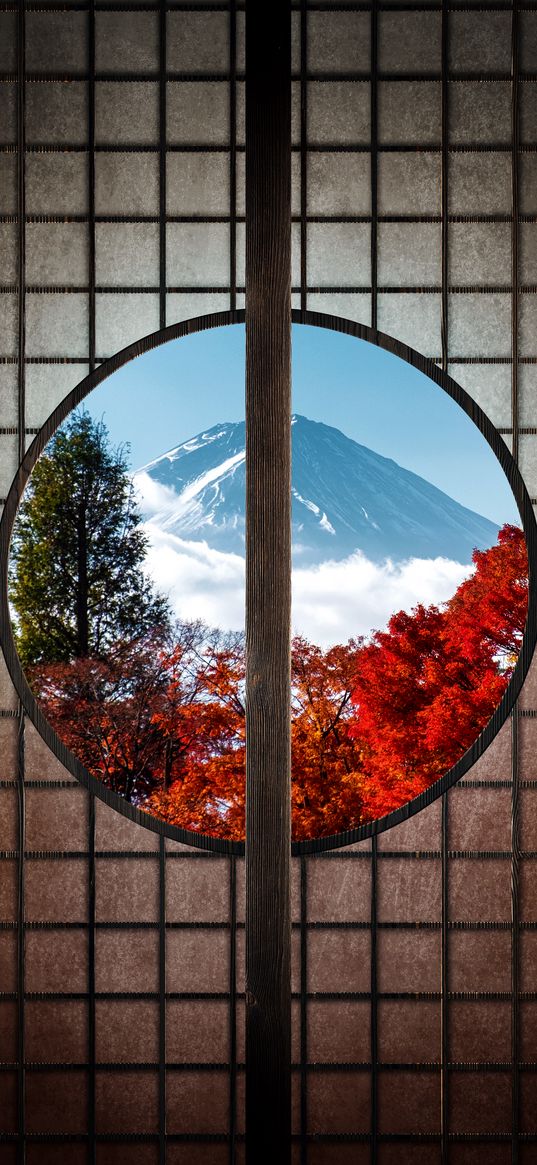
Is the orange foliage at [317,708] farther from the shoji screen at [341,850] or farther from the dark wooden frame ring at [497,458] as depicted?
the shoji screen at [341,850]

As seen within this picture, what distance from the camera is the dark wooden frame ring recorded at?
2338mm

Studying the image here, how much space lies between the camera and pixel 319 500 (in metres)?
2.97

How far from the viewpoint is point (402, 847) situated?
7.70 ft

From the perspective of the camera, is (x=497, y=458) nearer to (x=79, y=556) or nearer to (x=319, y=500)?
(x=319, y=500)

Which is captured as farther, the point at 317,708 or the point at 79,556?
the point at 317,708

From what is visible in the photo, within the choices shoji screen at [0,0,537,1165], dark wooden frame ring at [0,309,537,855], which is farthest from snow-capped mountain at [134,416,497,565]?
shoji screen at [0,0,537,1165]

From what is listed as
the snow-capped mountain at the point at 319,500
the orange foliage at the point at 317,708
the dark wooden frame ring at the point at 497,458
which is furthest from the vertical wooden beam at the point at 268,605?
the snow-capped mountain at the point at 319,500

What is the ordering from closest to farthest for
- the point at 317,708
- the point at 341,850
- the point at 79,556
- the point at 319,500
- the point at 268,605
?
the point at 268,605
the point at 341,850
the point at 79,556
the point at 317,708
the point at 319,500

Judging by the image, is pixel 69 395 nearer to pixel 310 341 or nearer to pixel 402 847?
pixel 310 341

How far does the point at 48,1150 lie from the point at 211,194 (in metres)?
2.77

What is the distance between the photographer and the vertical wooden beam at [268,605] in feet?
4.52

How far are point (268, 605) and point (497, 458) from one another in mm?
1267

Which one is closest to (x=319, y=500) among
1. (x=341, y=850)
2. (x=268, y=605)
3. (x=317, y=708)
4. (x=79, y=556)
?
(x=317, y=708)

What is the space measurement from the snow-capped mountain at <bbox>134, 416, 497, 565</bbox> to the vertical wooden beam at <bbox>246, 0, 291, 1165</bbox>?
1381 millimetres
